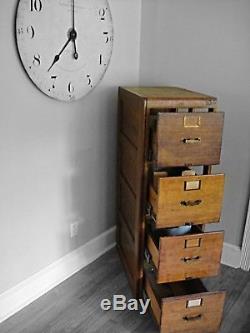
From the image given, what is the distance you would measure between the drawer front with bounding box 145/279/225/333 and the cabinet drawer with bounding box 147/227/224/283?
10 cm

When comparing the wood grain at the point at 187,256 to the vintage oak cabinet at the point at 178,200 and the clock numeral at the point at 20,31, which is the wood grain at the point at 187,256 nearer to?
the vintage oak cabinet at the point at 178,200

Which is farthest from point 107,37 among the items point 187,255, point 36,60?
point 187,255

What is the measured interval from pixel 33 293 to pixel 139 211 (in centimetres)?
79

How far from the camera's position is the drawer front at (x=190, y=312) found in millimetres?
1602

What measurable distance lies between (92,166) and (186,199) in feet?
2.63

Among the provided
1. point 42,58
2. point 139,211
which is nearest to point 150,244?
point 139,211

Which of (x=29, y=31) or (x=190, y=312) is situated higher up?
(x=29, y=31)

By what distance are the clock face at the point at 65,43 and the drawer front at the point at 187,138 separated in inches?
25.0

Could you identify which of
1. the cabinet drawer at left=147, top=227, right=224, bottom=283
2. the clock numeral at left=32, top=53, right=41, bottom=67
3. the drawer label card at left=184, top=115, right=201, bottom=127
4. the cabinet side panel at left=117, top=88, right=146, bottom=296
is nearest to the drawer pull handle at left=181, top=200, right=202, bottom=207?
the cabinet drawer at left=147, top=227, right=224, bottom=283

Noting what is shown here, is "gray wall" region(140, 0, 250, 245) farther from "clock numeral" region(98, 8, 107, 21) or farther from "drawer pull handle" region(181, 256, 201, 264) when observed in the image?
"drawer pull handle" region(181, 256, 201, 264)

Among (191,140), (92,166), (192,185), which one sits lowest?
(92,166)

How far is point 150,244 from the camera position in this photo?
177 cm

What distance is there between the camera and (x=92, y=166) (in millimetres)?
2205

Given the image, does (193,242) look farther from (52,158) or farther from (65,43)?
(65,43)
